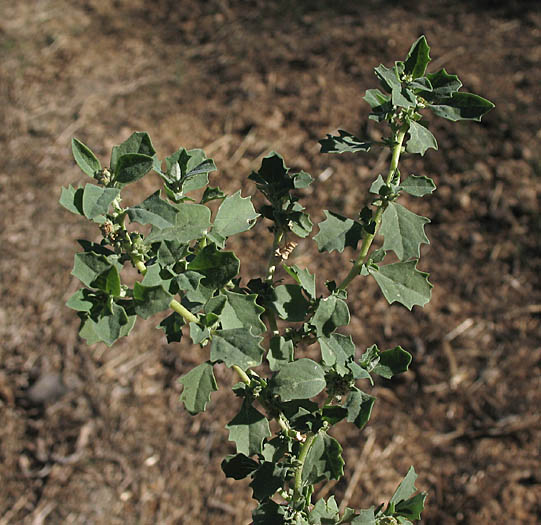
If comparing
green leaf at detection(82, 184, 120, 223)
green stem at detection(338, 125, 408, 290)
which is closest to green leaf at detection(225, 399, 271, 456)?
green stem at detection(338, 125, 408, 290)

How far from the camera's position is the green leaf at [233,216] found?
3.07 feet

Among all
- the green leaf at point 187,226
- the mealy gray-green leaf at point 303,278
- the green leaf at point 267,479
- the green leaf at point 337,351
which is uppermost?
the green leaf at point 187,226

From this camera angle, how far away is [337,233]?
998 mm

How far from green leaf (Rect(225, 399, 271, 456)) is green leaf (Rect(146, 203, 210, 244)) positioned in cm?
31

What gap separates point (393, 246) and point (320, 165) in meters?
2.68

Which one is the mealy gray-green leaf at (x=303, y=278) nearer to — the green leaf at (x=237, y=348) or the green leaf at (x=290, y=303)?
the green leaf at (x=290, y=303)

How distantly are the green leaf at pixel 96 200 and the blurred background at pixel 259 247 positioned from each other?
6.58ft

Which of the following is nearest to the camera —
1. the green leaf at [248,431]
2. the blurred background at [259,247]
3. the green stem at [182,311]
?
the green stem at [182,311]

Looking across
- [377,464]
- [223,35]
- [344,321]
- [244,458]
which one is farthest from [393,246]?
[223,35]

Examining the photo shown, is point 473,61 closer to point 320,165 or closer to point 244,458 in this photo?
point 320,165

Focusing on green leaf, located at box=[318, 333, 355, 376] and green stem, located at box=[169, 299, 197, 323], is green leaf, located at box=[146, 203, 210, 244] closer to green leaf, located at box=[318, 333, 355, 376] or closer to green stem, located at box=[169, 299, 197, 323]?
green stem, located at box=[169, 299, 197, 323]

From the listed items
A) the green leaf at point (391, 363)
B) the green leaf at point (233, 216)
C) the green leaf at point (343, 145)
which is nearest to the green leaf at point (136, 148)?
the green leaf at point (233, 216)

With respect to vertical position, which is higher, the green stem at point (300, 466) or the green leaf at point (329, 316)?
the green leaf at point (329, 316)

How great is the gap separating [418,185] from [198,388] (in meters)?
0.46
